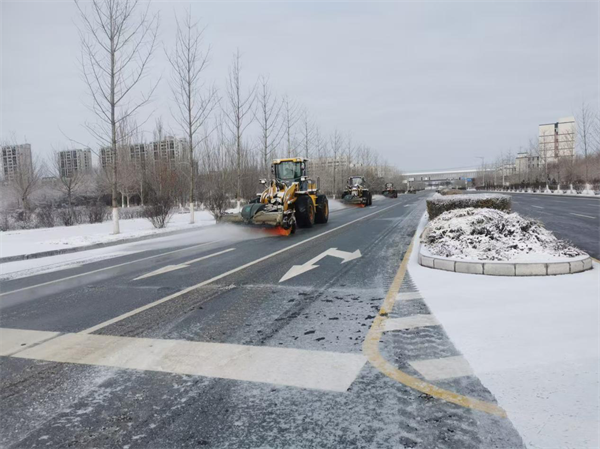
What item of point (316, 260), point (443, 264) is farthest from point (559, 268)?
point (316, 260)

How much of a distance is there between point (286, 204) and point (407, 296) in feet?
29.9

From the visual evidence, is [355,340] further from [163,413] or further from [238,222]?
[238,222]

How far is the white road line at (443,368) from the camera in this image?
3025mm

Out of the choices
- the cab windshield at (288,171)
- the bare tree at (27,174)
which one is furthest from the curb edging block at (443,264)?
the bare tree at (27,174)

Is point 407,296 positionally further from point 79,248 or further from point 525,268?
point 79,248

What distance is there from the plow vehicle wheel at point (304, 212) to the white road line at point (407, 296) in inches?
390

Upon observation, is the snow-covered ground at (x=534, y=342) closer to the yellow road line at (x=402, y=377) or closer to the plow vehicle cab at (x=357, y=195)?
the yellow road line at (x=402, y=377)

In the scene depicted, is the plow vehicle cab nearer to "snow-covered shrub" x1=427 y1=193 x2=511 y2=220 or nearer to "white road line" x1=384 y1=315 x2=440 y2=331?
"snow-covered shrub" x1=427 y1=193 x2=511 y2=220

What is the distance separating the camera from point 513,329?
3912 mm

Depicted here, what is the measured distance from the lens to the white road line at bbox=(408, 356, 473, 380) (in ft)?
9.92

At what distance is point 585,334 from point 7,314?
6654 millimetres

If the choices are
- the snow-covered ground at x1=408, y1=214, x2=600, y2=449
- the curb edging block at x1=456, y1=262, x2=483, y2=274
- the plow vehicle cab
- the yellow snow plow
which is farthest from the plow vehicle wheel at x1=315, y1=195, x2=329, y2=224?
the plow vehicle cab

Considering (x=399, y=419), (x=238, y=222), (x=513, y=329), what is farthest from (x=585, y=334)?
(x=238, y=222)

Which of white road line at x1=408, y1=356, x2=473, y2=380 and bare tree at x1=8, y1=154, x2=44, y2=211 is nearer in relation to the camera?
white road line at x1=408, y1=356, x2=473, y2=380
